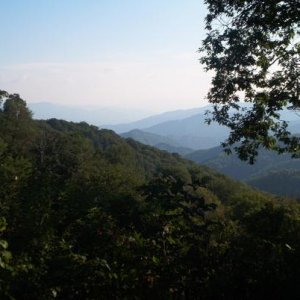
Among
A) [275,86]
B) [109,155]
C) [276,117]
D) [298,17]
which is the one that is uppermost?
[298,17]

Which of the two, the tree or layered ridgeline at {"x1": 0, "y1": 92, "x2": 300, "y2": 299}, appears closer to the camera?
layered ridgeline at {"x1": 0, "y1": 92, "x2": 300, "y2": 299}

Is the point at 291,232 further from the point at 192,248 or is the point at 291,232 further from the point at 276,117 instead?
the point at 276,117

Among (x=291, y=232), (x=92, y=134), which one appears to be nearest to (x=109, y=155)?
(x=92, y=134)

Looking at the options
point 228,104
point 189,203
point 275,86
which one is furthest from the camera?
point 228,104

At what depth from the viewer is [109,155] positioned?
8800 centimetres

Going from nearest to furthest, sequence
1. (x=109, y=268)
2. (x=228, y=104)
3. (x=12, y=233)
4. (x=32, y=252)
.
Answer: (x=109, y=268)
(x=32, y=252)
(x=12, y=233)
(x=228, y=104)

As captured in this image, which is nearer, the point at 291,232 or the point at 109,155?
the point at 291,232

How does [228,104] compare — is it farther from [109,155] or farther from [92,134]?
[92,134]

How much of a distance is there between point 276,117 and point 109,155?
7585 centimetres

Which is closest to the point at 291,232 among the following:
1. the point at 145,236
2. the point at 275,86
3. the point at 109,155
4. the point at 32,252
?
the point at 145,236

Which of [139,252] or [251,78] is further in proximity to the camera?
[251,78]

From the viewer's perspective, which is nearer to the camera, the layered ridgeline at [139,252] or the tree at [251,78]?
the layered ridgeline at [139,252]

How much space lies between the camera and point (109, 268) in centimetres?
427

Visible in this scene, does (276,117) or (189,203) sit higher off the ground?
(276,117)
